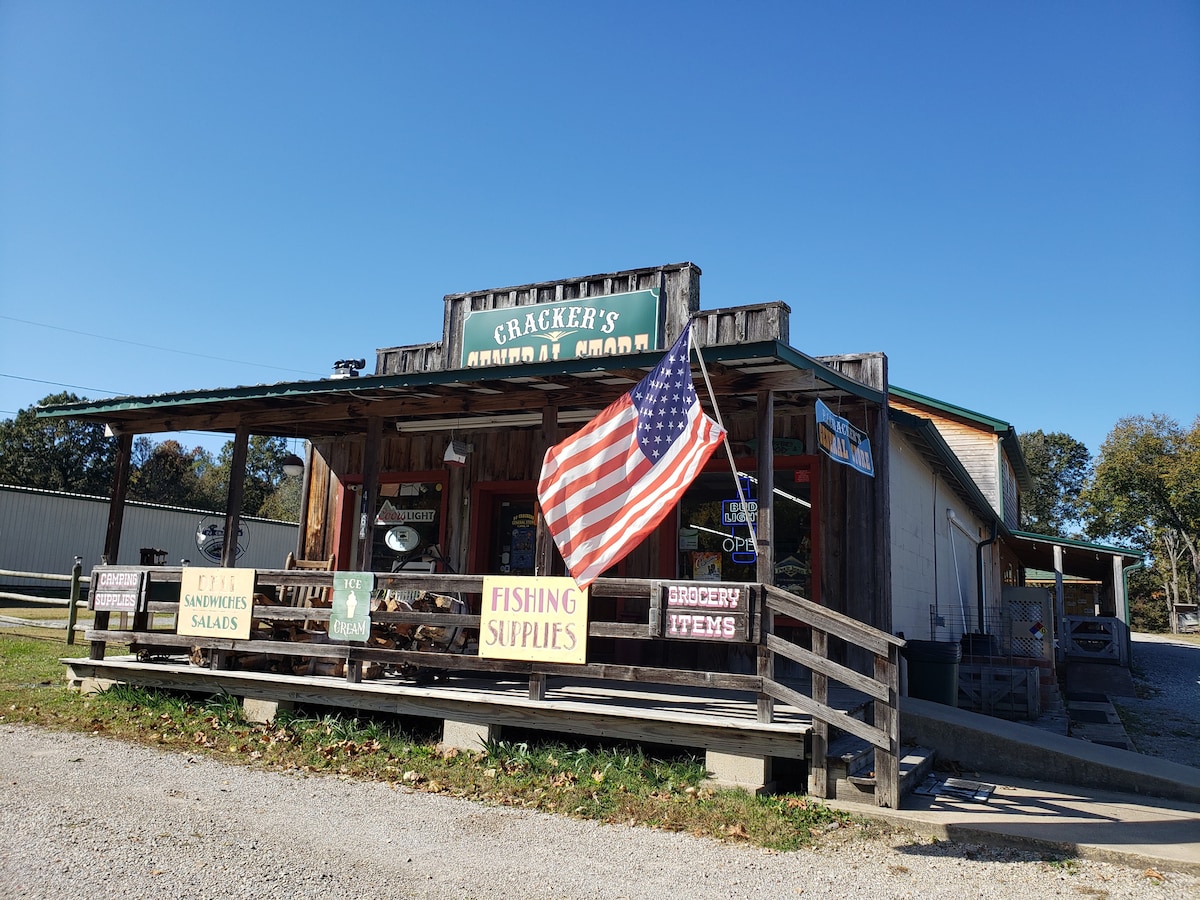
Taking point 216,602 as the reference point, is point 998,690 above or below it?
below

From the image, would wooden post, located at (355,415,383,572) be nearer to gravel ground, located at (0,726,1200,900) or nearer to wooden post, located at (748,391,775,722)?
gravel ground, located at (0,726,1200,900)

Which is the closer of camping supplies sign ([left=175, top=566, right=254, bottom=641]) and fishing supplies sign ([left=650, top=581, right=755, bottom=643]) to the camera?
fishing supplies sign ([left=650, top=581, right=755, bottom=643])

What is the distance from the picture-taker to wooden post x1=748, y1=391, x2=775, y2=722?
648 cm

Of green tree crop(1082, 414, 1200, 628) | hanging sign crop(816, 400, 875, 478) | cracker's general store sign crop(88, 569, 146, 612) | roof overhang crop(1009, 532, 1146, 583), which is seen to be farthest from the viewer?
green tree crop(1082, 414, 1200, 628)

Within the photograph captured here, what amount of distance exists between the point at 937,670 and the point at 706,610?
14.4 ft

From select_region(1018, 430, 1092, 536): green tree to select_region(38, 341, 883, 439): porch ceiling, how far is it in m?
66.2

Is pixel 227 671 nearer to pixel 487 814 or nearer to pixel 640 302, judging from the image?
pixel 487 814

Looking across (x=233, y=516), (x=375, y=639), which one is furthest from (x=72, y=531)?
(x=375, y=639)

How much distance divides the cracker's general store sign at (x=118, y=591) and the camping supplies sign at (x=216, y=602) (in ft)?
1.92

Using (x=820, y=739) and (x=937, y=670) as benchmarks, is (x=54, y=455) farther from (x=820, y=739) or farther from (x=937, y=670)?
(x=820, y=739)

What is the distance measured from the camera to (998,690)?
37.7 ft

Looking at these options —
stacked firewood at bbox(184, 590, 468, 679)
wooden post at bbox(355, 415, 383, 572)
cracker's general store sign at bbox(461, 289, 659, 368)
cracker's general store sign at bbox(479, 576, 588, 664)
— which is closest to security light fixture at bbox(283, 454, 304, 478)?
cracker's general store sign at bbox(461, 289, 659, 368)

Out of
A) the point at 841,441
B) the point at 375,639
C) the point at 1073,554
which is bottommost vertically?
the point at 375,639

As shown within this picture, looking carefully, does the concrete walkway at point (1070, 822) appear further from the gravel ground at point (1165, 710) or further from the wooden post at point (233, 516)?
the wooden post at point (233, 516)
